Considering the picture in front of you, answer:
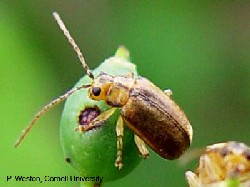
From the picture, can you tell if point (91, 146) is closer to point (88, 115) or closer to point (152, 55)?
point (88, 115)

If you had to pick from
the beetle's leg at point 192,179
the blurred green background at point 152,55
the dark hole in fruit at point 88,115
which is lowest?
the beetle's leg at point 192,179

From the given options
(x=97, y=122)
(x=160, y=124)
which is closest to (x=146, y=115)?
(x=160, y=124)

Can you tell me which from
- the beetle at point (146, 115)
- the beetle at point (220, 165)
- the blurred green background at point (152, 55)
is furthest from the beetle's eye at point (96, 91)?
the blurred green background at point (152, 55)

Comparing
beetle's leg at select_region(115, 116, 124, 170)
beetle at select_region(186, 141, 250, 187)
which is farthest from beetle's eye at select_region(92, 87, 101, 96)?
beetle at select_region(186, 141, 250, 187)

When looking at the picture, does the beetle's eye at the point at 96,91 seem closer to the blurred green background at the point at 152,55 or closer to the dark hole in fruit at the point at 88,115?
the dark hole in fruit at the point at 88,115

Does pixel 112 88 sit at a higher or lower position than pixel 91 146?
higher

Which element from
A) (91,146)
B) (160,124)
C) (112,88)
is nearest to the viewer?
(91,146)
